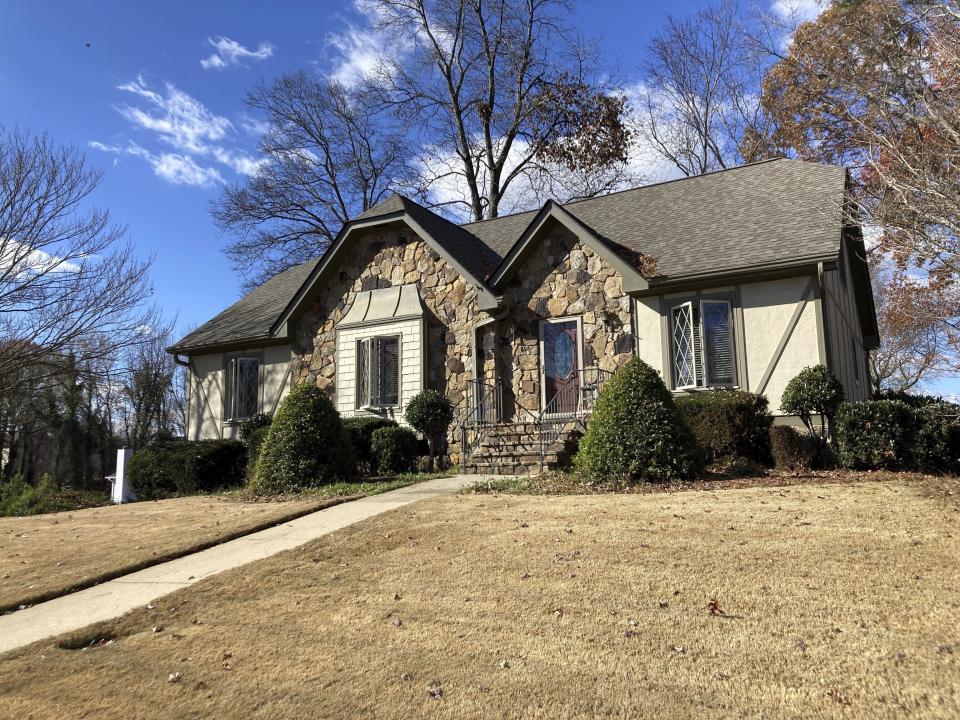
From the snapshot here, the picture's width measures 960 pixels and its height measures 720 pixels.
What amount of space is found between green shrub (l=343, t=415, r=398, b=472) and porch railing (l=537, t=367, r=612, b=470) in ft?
10.7

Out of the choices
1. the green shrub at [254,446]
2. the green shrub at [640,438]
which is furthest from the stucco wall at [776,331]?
the green shrub at [254,446]

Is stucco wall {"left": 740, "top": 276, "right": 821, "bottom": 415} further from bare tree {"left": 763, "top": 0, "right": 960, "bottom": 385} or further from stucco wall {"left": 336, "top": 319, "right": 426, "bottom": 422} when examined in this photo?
stucco wall {"left": 336, "top": 319, "right": 426, "bottom": 422}

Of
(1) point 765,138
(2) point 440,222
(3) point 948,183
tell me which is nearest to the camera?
(3) point 948,183

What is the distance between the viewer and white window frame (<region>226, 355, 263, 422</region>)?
19031 mm

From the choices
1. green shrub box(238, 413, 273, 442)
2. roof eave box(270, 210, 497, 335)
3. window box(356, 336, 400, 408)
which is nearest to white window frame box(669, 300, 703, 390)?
roof eave box(270, 210, 497, 335)

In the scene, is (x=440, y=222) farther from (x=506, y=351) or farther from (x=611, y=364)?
(x=611, y=364)

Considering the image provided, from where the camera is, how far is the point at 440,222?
1783cm

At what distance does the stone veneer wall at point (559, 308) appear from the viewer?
47.6 ft

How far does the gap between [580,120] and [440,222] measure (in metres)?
15.9

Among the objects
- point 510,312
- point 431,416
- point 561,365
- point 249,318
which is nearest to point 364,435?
point 431,416

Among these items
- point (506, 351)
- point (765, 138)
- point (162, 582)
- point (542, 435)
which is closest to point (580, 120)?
point (765, 138)

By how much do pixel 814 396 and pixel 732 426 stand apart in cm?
150

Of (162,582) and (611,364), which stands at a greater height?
(611,364)

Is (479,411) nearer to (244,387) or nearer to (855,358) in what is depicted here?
(244,387)
